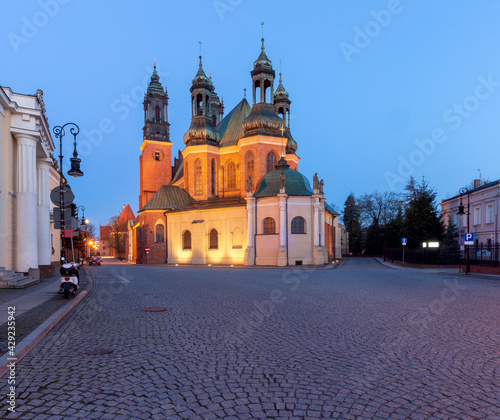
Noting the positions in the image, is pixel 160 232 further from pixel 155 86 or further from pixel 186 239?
pixel 155 86

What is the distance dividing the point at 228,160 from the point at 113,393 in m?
44.8

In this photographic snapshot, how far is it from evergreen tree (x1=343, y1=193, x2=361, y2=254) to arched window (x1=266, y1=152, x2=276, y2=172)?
39715 millimetres

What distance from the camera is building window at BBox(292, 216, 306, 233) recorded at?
119ft

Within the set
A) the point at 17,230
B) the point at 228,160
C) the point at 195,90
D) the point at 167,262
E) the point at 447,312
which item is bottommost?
the point at 167,262

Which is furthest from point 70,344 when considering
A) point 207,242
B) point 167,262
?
point 167,262

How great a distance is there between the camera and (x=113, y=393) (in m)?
4.22

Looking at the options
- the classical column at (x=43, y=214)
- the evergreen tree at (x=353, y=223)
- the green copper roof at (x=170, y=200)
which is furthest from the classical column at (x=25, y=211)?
the evergreen tree at (x=353, y=223)

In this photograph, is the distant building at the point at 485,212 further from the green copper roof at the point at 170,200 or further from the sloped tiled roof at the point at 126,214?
the sloped tiled roof at the point at 126,214

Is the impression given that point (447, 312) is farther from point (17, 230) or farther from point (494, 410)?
point (17, 230)

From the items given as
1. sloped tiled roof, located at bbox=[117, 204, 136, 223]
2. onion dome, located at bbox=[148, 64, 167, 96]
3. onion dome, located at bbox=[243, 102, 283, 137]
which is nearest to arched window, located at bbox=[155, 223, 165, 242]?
onion dome, located at bbox=[243, 102, 283, 137]

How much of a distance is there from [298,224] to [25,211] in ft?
81.4

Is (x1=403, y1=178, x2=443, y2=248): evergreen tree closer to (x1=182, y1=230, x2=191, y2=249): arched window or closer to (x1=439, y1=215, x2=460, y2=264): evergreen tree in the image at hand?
(x1=439, y1=215, x2=460, y2=264): evergreen tree

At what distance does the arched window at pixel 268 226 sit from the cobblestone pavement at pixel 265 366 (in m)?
27.4

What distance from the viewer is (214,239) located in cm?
4312
